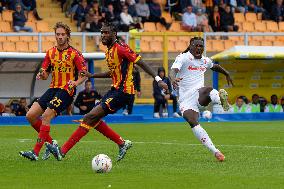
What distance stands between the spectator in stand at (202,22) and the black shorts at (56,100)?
69.1 ft

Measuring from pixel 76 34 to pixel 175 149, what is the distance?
44.7ft

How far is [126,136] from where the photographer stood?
23.1 metres

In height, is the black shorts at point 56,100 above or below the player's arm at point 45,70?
below

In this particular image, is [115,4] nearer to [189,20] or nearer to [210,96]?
[189,20]

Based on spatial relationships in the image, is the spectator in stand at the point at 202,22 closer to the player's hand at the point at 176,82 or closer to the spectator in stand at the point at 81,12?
the spectator in stand at the point at 81,12

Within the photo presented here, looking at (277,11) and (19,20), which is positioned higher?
(19,20)

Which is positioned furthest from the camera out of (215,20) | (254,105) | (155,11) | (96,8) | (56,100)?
(215,20)

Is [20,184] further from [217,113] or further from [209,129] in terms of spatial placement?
[217,113]

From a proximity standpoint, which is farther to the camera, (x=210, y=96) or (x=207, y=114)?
(x=207, y=114)

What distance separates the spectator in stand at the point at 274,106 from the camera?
108 feet

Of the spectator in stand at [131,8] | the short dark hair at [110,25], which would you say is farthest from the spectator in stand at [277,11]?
the short dark hair at [110,25]

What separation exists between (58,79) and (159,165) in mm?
→ 2282

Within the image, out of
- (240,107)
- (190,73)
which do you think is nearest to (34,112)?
(190,73)

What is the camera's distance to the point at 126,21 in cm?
3547
